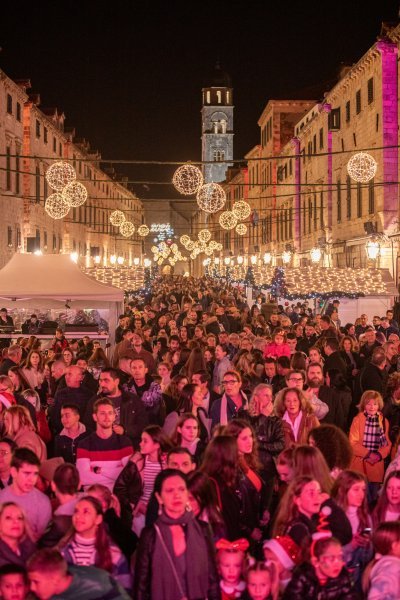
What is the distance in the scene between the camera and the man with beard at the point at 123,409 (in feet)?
27.3

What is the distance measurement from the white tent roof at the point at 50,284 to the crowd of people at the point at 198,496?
621 cm

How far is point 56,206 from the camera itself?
2486 cm

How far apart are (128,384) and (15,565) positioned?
560cm

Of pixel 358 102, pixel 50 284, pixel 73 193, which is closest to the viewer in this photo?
pixel 50 284

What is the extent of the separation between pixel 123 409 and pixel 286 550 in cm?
352

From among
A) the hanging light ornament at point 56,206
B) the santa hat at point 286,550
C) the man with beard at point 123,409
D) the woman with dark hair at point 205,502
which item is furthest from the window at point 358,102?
the santa hat at point 286,550

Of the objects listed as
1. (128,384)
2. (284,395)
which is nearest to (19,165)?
(128,384)

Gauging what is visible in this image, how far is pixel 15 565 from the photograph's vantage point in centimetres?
450

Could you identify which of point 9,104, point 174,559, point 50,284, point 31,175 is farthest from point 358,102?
point 174,559

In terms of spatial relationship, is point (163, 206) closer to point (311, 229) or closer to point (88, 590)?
point (311, 229)

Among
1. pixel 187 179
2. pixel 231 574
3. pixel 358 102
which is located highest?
pixel 358 102

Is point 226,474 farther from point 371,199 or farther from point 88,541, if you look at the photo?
point 371,199

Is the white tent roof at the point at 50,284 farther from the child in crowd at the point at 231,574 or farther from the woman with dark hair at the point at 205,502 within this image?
the child in crowd at the point at 231,574

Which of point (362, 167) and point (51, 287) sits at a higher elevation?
point (362, 167)
